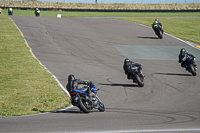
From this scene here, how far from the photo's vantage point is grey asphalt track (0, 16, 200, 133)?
332 inches

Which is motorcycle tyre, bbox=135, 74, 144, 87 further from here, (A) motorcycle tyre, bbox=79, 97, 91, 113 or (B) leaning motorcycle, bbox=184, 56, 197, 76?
(A) motorcycle tyre, bbox=79, 97, 91, 113

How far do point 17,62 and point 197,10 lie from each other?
65.4m

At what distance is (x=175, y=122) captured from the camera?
877cm

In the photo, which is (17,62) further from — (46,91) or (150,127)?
(150,127)

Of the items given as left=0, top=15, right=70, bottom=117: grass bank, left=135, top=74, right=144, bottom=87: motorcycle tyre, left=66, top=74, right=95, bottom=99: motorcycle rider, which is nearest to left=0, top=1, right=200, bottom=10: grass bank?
left=0, top=15, right=70, bottom=117: grass bank

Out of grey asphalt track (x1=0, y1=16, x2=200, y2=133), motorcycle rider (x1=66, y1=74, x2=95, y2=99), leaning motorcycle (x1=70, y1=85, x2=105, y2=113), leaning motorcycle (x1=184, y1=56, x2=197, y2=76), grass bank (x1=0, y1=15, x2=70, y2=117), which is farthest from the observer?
leaning motorcycle (x1=184, y1=56, x2=197, y2=76)

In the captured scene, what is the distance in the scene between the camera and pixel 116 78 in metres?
16.4

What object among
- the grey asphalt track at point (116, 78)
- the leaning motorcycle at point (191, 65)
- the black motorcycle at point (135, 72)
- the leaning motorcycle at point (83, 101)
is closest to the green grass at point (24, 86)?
the grey asphalt track at point (116, 78)

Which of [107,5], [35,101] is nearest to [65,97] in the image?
[35,101]

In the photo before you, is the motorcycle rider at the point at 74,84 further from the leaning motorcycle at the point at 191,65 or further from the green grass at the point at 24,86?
the leaning motorcycle at the point at 191,65

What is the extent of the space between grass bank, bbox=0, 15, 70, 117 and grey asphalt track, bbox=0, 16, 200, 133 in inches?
33.4

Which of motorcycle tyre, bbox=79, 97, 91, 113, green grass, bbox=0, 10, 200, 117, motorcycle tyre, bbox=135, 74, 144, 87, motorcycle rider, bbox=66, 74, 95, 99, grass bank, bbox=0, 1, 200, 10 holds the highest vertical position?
grass bank, bbox=0, 1, 200, 10

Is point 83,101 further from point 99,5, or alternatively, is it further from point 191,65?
point 99,5

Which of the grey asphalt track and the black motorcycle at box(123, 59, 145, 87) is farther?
the black motorcycle at box(123, 59, 145, 87)
